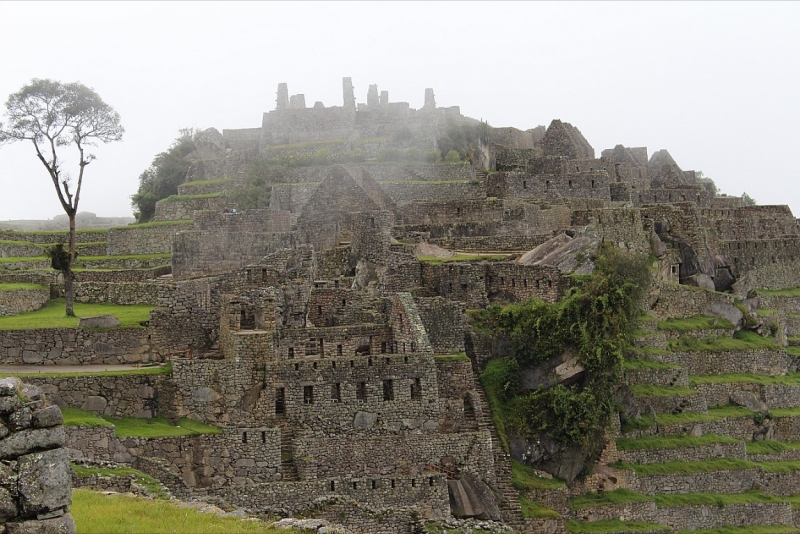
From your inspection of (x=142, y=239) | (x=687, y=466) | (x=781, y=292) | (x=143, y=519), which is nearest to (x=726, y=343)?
(x=687, y=466)

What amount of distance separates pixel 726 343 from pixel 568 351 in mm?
12248

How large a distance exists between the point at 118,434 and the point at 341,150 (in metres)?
32.6

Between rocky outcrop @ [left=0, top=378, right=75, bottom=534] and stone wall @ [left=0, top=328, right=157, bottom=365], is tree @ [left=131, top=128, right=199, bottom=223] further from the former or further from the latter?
rocky outcrop @ [left=0, top=378, right=75, bottom=534]

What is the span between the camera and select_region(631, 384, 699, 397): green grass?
4116 centimetres

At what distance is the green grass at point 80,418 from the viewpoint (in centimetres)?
3062

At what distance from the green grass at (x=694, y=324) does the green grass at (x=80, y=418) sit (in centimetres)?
2212

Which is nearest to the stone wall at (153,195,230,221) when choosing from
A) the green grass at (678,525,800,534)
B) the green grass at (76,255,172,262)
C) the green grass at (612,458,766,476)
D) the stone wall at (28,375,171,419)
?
the green grass at (76,255,172,262)

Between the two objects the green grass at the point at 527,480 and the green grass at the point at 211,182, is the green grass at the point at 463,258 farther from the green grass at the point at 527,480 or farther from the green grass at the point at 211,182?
the green grass at the point at 211,182

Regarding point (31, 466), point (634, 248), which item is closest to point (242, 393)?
point (31, 466)

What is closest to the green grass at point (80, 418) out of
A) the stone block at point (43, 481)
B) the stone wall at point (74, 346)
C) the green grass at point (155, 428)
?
the green grass at point (155, 428)

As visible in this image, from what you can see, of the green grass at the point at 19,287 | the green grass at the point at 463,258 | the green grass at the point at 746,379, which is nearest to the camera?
the green grass at the point at 19,287

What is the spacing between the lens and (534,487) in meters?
35.0

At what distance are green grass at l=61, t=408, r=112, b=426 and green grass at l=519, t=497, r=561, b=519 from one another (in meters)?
11.8

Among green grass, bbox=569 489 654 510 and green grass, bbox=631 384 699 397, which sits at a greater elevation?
green grass, bbox=631 384 699 397
